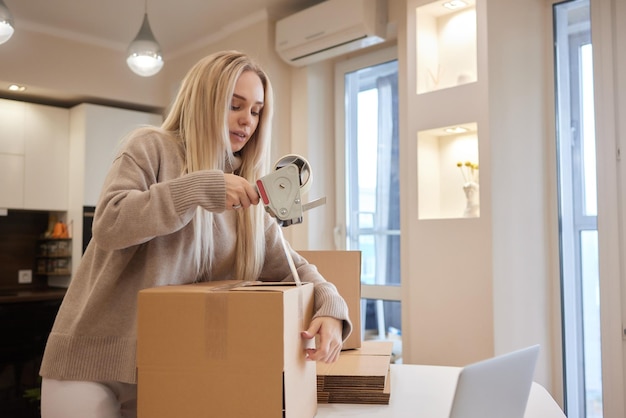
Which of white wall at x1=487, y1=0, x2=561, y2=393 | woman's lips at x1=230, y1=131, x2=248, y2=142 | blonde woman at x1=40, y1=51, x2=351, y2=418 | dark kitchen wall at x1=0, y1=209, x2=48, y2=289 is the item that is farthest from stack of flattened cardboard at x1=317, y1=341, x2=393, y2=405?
dark kitchen wall at x1=0, y1=209, x2=48, y2=289

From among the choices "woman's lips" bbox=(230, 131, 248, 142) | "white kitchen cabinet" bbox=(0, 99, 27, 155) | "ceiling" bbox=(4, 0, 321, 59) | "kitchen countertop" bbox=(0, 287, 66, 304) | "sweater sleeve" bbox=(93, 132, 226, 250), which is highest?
"ceiling" bbox=(4, 0, 321, 59)

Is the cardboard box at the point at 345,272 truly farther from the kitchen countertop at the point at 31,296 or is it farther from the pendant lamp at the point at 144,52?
the kitchen countertop at the point at 31,296

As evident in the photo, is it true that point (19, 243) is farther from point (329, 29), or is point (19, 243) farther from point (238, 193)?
point (238, 193)

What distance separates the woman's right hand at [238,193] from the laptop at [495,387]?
454 millimetres

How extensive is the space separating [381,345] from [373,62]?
2.34 m

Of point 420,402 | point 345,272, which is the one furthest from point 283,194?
point 345,272

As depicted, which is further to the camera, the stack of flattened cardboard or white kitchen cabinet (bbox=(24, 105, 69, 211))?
white kitchen cabinet (bbox=(24, 105, 69, 211))

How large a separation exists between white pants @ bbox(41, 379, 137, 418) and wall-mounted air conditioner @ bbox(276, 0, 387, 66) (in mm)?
2443

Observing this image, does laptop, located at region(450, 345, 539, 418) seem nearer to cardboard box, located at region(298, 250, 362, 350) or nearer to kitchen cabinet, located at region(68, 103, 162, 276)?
cardboard box, located at region(298, 250, 362, 350)

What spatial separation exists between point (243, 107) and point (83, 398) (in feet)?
2.10

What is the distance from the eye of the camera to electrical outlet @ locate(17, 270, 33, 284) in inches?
172

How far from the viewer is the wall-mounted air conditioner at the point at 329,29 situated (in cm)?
307

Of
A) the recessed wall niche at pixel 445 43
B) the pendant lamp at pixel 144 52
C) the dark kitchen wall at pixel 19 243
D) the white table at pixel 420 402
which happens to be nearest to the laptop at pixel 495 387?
the white table at pixel 420 402

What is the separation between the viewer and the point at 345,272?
5.47ft
